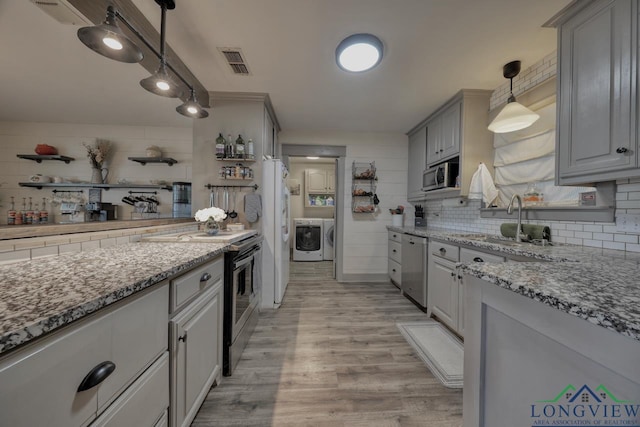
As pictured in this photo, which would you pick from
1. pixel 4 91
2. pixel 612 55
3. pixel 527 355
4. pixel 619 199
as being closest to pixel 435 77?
pixel 612 55

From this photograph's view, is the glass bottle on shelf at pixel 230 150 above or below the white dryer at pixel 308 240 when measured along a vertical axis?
above

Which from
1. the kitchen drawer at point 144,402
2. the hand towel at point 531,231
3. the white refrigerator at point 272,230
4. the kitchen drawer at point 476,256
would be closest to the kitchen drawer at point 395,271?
the kitchen drawer at point 476,256

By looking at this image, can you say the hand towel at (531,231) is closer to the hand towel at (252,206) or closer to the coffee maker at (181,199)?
the hand towel at (252,206)

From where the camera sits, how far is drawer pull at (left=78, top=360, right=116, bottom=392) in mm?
569

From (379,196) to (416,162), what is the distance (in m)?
0.75

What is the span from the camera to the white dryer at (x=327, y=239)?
5.20 m

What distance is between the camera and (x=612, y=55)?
1211mm

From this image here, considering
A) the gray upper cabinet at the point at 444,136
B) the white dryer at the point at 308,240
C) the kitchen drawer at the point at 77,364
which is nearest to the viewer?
the kitchen drawer at the point at 77,364

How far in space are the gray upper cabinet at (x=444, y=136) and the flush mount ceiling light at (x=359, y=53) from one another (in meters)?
1.27

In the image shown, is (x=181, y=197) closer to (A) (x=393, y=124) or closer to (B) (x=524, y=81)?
(A) (x=393, y=124)

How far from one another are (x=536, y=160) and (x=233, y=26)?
268 centimetres

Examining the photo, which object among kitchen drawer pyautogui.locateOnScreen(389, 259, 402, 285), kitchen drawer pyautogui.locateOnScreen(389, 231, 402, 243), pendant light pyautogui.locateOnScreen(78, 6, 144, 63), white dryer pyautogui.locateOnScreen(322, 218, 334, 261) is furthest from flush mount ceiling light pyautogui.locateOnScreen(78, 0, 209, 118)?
white dryer pyautogui.locateOnScreen(322, 218, 334, 261)

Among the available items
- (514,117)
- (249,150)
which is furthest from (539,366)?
(249,150)

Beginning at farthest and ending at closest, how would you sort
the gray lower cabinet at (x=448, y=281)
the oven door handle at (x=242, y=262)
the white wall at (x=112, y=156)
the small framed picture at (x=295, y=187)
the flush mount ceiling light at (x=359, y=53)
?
the small framed picture at (x=295, y=187) < the white wall at (x=112, y=156) < the gray lower cabinet at (x=448, y=281) < the flush mount ceiling light at (x=359, y=53) < the oven door handle at (x=242, y=262)
